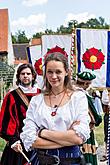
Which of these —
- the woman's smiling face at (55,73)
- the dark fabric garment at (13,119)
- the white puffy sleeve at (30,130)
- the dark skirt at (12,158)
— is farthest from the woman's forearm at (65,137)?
the dark skirt at (12,158)

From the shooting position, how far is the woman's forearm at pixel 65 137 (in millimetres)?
2596

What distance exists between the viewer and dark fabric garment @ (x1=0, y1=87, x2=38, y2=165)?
Result: 13.4ft

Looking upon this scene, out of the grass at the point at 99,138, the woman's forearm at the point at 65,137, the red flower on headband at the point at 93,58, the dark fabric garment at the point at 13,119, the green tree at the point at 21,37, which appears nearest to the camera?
the woman's forearm at the point at 65,137

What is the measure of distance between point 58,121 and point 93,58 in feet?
10.7

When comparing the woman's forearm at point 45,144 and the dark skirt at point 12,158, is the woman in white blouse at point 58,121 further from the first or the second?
the dark skirt at point 12,158

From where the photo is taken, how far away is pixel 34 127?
8.84 feet

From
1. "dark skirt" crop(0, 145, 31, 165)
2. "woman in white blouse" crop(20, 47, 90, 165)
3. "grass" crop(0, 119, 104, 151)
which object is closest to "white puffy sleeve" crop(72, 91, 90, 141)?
"woman in white blouse" crop(20, 47, 90, 165)

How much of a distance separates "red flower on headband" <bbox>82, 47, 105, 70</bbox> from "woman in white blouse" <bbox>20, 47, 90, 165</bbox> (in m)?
3.06

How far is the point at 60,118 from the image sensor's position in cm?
262

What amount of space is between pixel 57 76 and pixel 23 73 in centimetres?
162

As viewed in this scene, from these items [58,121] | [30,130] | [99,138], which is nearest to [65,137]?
[58,121]

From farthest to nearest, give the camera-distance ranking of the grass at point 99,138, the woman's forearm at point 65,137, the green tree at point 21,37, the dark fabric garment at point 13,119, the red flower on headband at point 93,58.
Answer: the green tree at point 21,37, the grass at point 99,138, the red flower on headband at point 93,58, the dark fabric garment at point 13,119, the woman's forearm at point 65,137

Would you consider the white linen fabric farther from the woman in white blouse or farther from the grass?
the grass

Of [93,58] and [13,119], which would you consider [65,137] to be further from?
[93,58]
